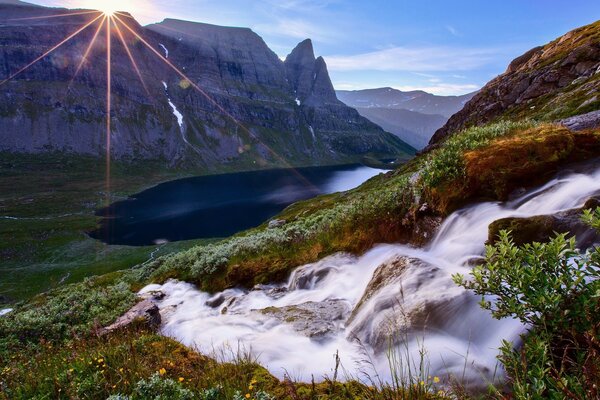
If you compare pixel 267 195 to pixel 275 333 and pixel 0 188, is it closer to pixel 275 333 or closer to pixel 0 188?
pixel 0 188

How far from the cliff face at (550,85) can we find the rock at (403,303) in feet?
124

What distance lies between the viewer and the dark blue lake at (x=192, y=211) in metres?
96.2

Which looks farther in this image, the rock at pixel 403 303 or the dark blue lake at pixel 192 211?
the dark blue lake at pixel 192 211

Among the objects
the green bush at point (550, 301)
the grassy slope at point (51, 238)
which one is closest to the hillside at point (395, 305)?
the green bush at point (550, 301)

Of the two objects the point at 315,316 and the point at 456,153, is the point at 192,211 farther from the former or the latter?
the point at 315,316

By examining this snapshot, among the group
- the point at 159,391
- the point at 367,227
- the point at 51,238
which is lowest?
the point at 51,238

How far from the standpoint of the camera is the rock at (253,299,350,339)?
29.9ft

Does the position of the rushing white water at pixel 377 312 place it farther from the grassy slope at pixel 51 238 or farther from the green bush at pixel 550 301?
the grassy slope at pixel 51 238

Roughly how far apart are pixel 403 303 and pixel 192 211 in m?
125

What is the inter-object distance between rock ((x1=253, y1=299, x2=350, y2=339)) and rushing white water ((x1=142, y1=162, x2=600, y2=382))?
34 mm

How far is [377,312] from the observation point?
872cm

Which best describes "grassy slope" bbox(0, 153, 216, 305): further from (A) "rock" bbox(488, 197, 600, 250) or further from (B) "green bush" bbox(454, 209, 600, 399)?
(B) "green bush" bbox(454, 209, 600, 399)

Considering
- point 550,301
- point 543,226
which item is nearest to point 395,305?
point 543,226

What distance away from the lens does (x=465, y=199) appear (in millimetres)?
12266
